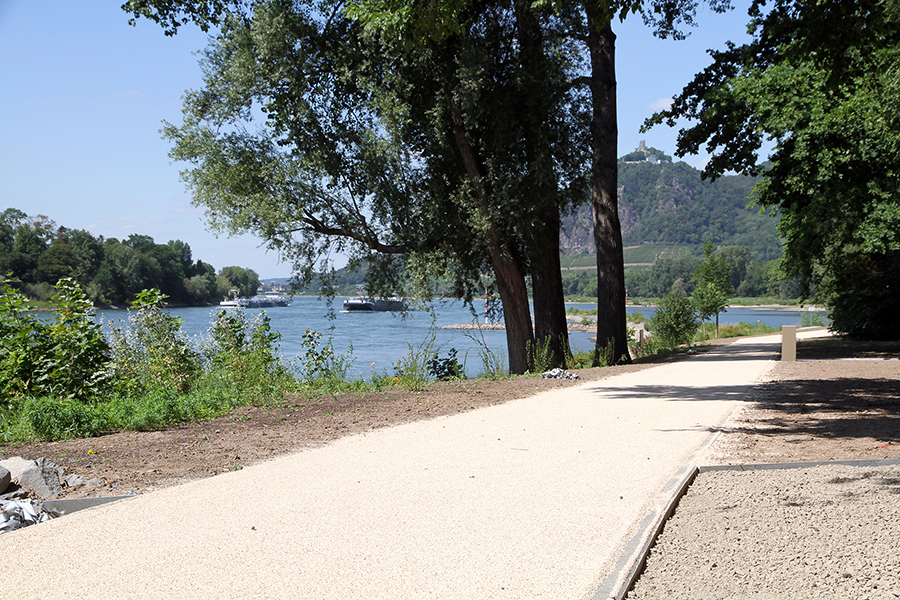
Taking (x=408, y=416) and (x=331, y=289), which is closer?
(x=408, y=416)

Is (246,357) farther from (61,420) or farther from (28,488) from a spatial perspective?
(28,488)

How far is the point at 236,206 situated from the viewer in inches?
594

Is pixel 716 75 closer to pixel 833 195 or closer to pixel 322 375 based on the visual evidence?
pixel 833 195

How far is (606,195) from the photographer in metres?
16.5

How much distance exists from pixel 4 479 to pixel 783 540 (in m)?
5.16

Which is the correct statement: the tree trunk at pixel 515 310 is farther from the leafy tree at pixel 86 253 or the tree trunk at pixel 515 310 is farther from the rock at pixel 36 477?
the leafy tree at pixel 86 253

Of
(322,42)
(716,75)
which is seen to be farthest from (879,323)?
(322,42)

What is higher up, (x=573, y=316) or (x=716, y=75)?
(x=716, y=75)

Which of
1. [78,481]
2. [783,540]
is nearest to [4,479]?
[78,481]

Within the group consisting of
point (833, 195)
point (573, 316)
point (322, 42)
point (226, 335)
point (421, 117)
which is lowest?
point (573, 316)

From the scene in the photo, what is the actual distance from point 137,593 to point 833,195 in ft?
66.8

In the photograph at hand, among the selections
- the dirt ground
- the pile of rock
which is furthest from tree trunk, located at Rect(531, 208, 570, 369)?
the pile of rock

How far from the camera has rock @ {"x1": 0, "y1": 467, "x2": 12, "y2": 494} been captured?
16.0 ft

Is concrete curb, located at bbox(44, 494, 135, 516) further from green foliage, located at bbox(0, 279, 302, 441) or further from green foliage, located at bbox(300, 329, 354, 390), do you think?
green foliage, located at bbox(300, 329, 354, 390)
